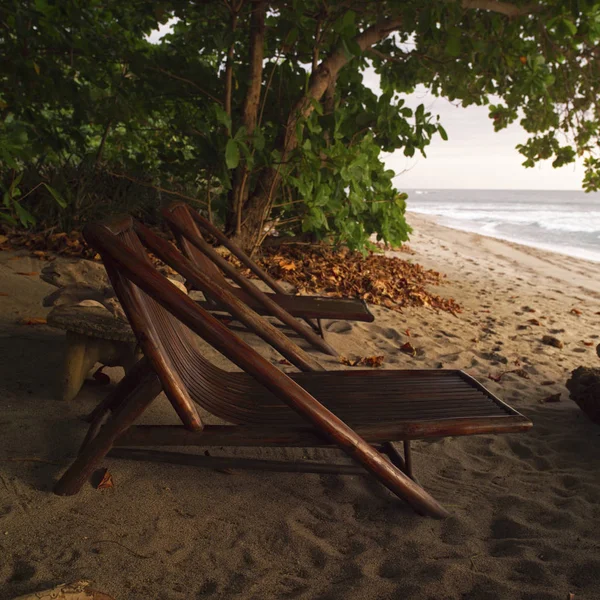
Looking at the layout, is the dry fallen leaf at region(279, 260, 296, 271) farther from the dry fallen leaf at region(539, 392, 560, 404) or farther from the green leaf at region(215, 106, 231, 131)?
the dry fallen leaf at region(539, 392, 560, 404)

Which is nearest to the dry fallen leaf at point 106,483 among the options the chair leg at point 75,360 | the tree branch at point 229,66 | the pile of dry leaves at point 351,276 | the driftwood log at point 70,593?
the driftwood log at point 70,593

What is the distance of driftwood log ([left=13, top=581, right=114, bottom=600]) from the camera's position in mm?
1367

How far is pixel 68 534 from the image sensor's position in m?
1.77

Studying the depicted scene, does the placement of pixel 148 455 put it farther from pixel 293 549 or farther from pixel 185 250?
pixel 185 250

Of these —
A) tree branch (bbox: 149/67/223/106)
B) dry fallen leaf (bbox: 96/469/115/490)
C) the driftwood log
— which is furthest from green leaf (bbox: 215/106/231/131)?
the driftwood log

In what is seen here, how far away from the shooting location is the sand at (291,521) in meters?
1.64

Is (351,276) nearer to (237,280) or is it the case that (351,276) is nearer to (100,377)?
(237,280)

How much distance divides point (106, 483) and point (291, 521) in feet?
2.28

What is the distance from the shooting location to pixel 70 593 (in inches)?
55.3

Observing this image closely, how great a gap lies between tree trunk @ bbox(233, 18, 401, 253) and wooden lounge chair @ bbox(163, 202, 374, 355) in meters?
2.04

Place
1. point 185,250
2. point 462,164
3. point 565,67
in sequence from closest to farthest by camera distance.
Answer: point 185,250 → point 565,67 → point 462,164

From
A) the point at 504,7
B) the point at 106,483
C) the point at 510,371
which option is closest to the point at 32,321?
the point at 106,483

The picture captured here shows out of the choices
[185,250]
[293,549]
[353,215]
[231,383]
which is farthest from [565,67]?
[293,549]

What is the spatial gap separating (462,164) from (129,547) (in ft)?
186
